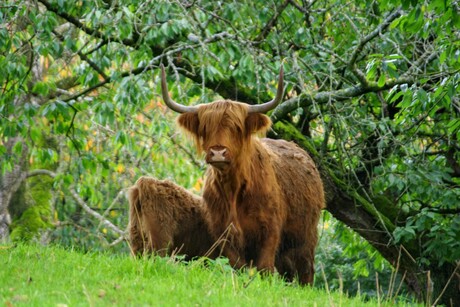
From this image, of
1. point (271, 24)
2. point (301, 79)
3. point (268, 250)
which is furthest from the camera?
point (271, 24)

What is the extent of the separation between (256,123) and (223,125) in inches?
19.3

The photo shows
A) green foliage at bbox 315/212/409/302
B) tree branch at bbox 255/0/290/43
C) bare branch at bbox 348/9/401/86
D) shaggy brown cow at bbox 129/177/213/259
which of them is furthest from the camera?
green foliage at bbox 315/212/409/302

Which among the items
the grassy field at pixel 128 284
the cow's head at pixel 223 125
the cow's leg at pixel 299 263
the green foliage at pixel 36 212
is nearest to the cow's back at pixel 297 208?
the cow's leg at pixel 299 263

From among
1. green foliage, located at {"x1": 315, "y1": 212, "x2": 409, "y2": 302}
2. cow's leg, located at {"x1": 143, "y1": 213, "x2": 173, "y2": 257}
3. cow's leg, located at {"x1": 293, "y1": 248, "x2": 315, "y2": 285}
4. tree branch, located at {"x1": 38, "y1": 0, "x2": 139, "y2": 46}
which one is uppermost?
tree branch, located at {"x1": 38, "y1": 0, "x2": 139, "y2": 46}

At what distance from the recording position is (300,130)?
12.9 meters

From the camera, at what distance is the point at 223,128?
964 centimetres

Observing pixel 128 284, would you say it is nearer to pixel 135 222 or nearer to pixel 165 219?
pixel 165 219

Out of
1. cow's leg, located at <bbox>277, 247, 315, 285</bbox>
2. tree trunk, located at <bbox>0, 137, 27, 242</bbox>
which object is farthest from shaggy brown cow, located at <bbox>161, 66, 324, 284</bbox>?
tree trunk, located at <bbox>0, 137, 27, 242</bbox>

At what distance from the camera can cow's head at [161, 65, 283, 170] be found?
371 inches

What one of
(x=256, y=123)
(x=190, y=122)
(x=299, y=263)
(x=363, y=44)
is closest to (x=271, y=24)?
(x=363, y=44)

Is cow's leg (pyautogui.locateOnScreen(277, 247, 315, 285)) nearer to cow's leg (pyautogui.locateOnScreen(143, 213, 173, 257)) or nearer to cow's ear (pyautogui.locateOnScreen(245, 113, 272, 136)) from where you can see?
cow's leg (pyautogui.locateOnScreen(143, 213, 173, 257))

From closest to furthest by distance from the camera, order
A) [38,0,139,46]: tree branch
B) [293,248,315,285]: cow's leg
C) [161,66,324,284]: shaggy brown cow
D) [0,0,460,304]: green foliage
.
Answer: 1. [161,66,324,284]: shaggy brown cow
2. [0,0,460,304]: green foliage
3. [293,248,315,285]: cow's leg
4. [38,0,139,46]: tree branch

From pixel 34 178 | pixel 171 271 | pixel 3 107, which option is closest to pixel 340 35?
pixel 3 107

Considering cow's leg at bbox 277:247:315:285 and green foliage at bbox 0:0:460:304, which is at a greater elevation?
green foliage at bbox 0:0:460:304
